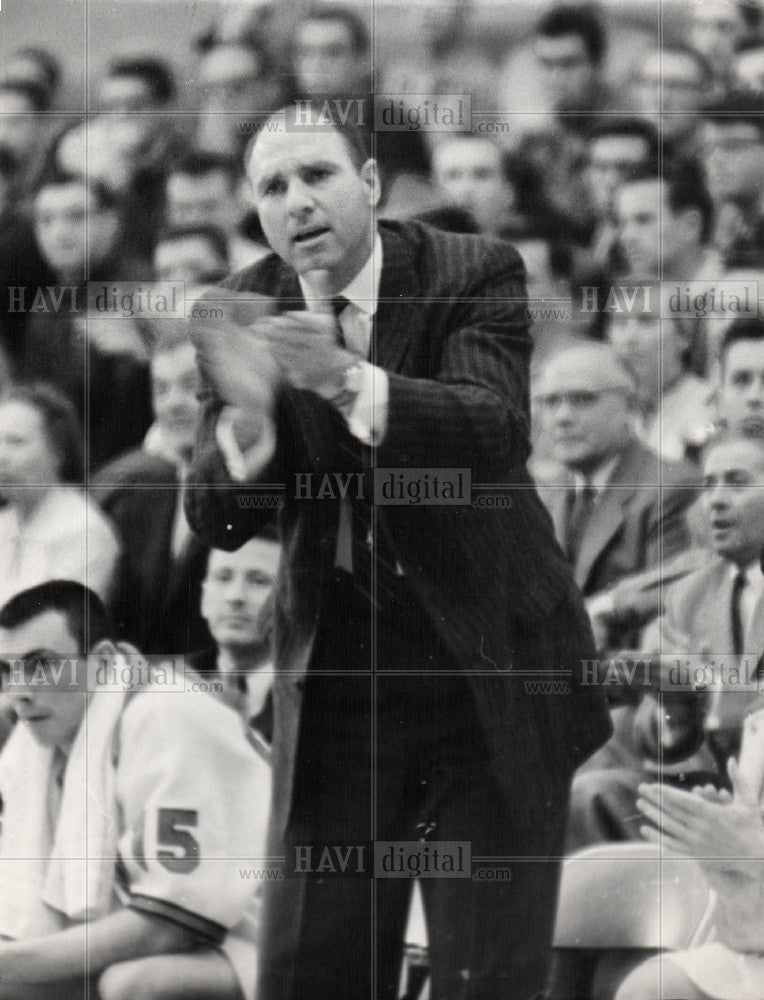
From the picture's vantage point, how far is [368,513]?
268 cm

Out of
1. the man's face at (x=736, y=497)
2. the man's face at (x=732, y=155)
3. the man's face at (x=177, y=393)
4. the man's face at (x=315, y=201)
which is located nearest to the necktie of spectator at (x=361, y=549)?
the man's face at (x=315, y=201)

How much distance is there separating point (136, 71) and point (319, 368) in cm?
75

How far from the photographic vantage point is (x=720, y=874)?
8.98 ft

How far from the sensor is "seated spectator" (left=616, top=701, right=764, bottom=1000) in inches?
107

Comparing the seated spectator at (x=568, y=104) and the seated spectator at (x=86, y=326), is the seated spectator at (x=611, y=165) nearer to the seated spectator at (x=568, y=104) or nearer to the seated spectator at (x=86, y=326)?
the seated spectator at (x=568, y=104)

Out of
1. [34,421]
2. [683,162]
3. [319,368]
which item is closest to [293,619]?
[319,368]

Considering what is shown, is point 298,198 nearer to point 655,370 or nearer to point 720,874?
point 655,370

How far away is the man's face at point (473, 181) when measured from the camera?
269cm

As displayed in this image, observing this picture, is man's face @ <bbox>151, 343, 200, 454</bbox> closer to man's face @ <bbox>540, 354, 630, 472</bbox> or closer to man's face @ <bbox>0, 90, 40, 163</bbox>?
man's face @ <bbox>0, 90, 40, 163</bbox>

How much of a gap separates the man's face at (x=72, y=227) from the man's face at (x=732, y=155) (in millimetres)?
1273

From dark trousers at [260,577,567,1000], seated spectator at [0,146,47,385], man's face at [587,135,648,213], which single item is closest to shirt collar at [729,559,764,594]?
dark trousers at [260,577,567,1000]

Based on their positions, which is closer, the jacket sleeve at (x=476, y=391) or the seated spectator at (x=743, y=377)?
the jacket sleeve at (x=476, y=391)

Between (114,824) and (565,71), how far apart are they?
1867 millimetres

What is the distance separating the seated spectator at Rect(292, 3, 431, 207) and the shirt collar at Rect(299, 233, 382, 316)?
12 cm
